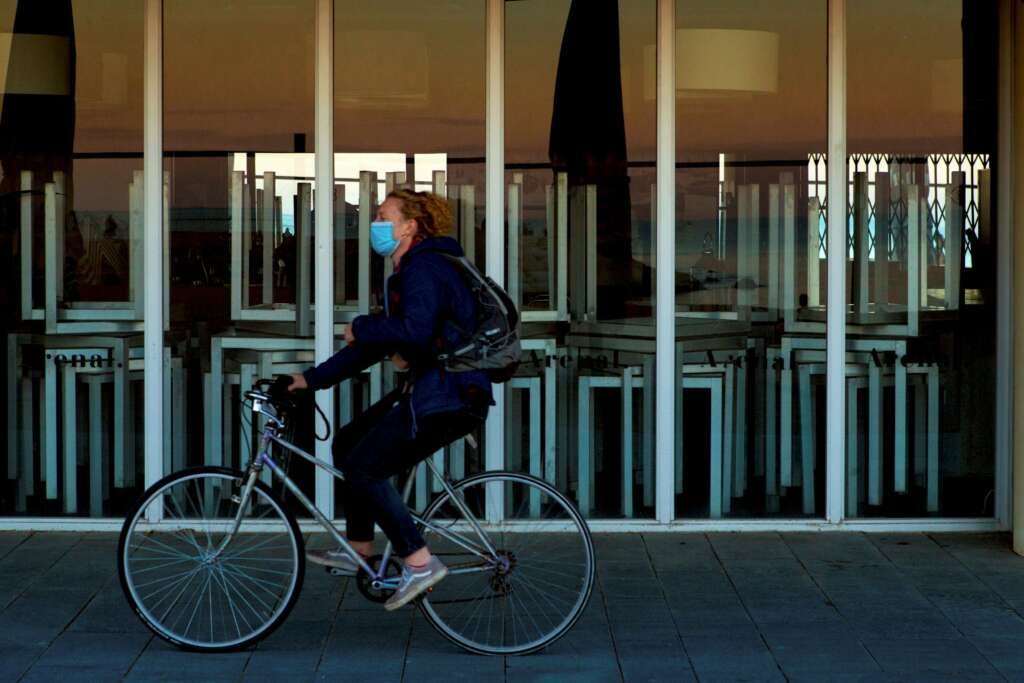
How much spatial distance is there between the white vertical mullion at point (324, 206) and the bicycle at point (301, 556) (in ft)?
6.25

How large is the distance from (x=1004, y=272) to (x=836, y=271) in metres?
0.80

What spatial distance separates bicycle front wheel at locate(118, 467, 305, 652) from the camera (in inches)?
212

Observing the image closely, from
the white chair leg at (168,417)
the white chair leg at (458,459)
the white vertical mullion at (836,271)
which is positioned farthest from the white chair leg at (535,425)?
the white chair leg at (168,417)

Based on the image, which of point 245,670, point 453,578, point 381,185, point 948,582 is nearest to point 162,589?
point 245,670

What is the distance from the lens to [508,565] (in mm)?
5527

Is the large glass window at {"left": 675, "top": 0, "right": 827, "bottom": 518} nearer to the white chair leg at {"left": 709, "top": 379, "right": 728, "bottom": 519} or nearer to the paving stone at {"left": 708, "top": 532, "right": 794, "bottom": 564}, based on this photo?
the white chair leg at {"left": 709, "top": 379, "right": 728, "bottom": 519}

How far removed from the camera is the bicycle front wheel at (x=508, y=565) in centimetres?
544

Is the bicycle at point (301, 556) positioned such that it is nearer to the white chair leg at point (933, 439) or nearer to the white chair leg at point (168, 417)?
the white chair leg at point (168, 417)

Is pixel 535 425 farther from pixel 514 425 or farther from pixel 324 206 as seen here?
pixel 324 206

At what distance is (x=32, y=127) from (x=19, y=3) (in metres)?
0.60

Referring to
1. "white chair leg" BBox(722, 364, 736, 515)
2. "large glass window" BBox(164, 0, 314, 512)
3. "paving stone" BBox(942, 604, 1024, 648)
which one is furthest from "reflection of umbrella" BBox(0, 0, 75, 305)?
"paving stone" BBox(942, 604, 1024, 648)

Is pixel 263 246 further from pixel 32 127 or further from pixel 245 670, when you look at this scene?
pixel 245 670

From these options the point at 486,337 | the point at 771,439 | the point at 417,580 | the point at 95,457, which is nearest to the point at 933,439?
the point at 771,439

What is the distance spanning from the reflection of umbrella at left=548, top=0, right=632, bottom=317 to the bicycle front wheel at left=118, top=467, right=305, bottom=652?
8.66 ft
